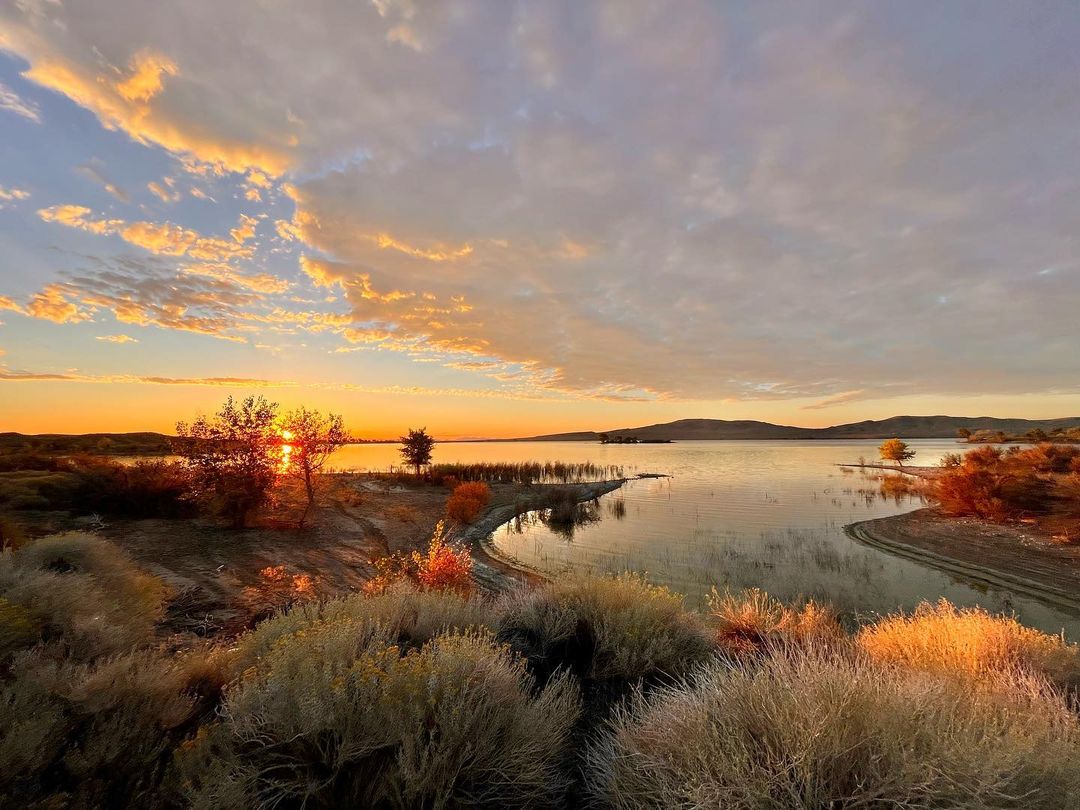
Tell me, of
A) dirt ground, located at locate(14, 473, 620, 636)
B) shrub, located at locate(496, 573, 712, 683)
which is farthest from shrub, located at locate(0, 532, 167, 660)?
shrub, located at locate(496, 573, 712, 683)

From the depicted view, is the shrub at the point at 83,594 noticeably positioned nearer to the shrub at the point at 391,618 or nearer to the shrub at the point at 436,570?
the shrub at the point at 391,618

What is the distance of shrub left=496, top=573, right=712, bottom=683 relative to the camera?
5816 mm

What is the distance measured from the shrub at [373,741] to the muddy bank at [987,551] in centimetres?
1386

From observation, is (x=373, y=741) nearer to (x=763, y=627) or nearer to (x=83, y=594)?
(x=83, y=594)

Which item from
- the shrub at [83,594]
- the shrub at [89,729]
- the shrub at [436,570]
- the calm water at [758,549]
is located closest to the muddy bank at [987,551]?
the calm water at [758,549]

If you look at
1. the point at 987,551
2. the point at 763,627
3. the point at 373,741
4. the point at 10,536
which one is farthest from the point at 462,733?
the point at 987,551

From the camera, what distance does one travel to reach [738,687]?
3.46 meters

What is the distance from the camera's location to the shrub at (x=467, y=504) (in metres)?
23.2

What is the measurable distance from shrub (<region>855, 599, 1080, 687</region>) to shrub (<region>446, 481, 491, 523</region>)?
63.1 ft

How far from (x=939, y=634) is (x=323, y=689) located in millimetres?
6372

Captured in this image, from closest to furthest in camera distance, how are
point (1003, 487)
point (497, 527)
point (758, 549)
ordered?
1. point (758, 549)
2. point (1003, 487)
3. point (497, 527)

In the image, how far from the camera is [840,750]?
9.03 feet

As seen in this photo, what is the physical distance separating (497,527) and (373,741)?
20559mm

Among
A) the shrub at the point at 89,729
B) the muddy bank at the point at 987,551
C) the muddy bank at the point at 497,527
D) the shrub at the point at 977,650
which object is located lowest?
the muddy bank at the point at 497,527
